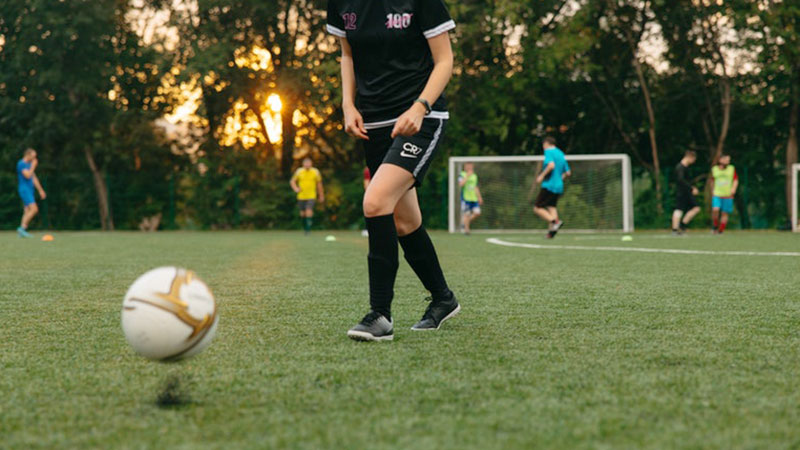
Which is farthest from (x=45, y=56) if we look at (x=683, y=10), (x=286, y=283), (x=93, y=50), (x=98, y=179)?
(x=286, y=283)

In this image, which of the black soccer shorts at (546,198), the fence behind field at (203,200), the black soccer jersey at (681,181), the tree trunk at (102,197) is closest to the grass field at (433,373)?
the black soccer shorts at (546,198)

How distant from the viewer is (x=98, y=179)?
30797mm

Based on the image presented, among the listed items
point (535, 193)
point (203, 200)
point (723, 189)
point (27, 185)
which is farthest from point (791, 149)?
point (27, 185)

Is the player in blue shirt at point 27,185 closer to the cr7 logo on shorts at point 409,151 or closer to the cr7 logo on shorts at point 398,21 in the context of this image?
the cr7 logo on shorts at point 398,21

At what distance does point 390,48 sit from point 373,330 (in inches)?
56.0

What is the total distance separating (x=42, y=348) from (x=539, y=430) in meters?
2.50

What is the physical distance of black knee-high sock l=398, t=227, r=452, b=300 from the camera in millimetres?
4656

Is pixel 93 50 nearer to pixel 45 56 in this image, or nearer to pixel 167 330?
pixel 45 56

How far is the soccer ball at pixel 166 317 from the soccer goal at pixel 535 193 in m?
20.6

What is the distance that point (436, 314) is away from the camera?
4570mm

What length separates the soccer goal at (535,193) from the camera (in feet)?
77.1

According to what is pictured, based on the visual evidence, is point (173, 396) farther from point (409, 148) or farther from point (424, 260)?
point (424, 260)

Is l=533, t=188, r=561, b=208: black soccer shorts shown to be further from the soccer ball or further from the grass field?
the soccer ball

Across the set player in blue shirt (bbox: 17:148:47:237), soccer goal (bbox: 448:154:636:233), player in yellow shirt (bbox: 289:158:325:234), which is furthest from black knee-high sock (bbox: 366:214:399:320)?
soccer goal (bbox: 448:154:636:233)
